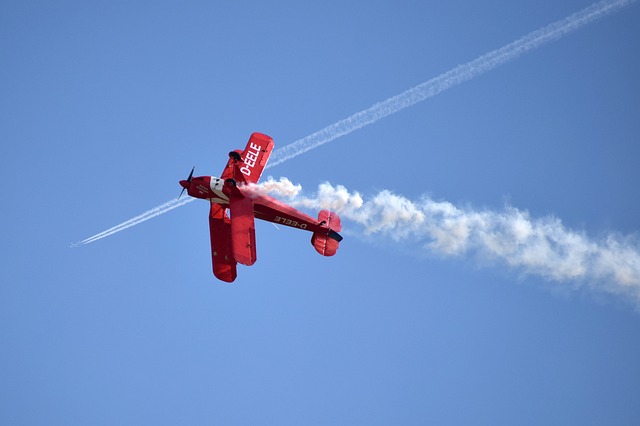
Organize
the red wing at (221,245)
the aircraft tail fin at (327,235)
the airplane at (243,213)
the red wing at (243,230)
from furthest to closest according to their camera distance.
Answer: the aircraft tail fin at (327,235) < the red wing at (221,245) < the airplane at (243,213) < the red wing at (243,230)

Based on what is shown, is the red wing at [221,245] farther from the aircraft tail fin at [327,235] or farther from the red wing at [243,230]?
the aircraft tail fin at [327,235]

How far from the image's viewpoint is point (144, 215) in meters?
48.0

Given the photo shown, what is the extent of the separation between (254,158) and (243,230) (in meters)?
5.95

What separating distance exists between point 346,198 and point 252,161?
5.40 meters

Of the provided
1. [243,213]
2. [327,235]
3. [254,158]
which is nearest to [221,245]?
[243,213]

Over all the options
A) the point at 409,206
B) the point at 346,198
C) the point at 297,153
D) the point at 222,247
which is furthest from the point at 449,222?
the point at 222,247

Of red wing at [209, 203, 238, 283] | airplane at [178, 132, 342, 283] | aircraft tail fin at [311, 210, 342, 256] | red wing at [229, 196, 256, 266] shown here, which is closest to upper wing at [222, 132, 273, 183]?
airplane at [178, 132, 342, 283]

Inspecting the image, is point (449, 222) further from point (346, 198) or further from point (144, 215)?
point (144, 215)

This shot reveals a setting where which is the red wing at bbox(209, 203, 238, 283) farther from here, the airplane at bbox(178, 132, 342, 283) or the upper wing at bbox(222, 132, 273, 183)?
the upper wing at bbox(222, 132, 273, 183)

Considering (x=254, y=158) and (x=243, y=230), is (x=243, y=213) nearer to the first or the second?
(x=243, y=230)

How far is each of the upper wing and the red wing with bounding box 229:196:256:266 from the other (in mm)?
2318

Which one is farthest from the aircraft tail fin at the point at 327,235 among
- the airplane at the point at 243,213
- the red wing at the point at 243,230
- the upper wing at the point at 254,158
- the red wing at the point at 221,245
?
the red wing at the point at 243,230

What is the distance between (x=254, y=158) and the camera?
163 feet

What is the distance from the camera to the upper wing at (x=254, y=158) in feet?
162
